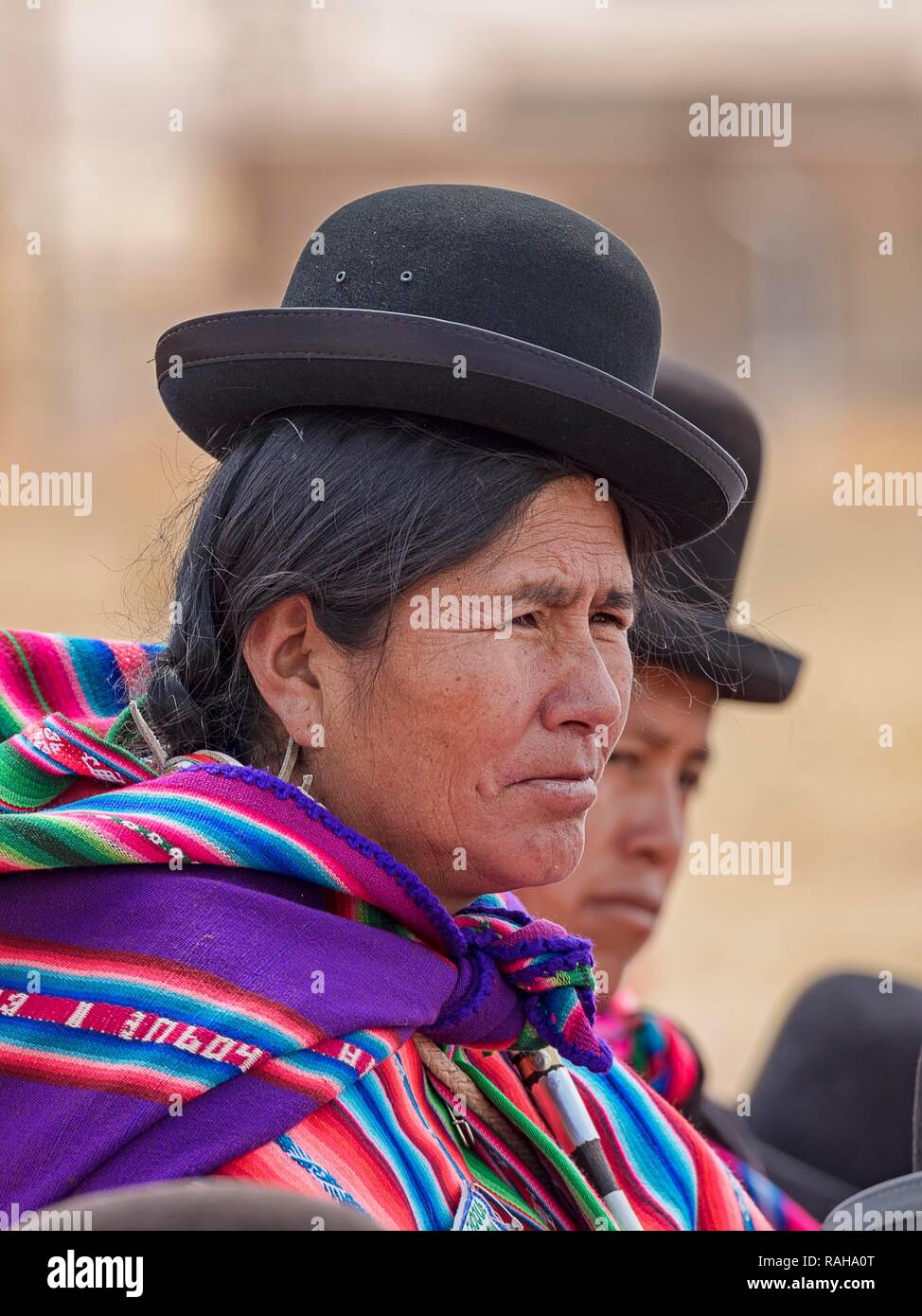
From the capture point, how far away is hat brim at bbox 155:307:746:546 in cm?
186

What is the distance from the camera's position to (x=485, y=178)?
61.9ft

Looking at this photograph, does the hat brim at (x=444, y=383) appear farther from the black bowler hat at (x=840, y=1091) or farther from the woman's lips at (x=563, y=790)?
the black bowler hat at (x=840, y=1091)

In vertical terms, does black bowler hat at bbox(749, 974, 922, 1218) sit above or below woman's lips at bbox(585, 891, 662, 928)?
below

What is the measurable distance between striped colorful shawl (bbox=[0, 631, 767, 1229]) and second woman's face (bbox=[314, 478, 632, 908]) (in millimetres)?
93

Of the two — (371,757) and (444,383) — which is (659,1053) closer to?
(371,757)

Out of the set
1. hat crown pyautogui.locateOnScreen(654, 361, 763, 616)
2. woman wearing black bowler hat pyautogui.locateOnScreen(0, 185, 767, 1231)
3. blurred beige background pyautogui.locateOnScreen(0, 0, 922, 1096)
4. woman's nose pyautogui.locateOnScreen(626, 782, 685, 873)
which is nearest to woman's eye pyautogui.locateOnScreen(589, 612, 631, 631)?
woman wearing black bowler hat pyautogui.locateOnScreen(0, 185, 767, 1231)

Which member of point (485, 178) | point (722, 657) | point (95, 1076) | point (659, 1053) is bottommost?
point (659, 1053)

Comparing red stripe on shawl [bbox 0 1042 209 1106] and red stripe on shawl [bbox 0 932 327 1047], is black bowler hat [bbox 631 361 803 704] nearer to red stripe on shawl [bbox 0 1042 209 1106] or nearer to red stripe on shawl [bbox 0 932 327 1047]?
red stripe on shawl [bbox 0 932 327 1047]

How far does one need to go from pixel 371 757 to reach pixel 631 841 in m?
1.48

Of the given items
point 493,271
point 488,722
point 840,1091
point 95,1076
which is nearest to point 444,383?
point 493,271

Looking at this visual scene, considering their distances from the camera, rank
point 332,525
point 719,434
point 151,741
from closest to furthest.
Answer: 1. point 332,525
2. point 151,741
3. point 719,434

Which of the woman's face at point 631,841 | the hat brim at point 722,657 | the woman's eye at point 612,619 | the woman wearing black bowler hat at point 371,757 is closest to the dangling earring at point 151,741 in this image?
the woman wearing black bowler hat at point 371,757

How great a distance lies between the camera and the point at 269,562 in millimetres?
2018
